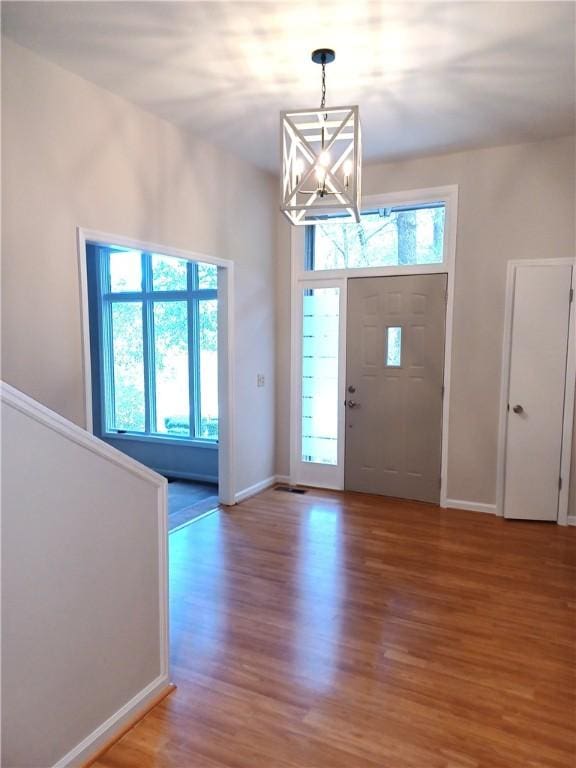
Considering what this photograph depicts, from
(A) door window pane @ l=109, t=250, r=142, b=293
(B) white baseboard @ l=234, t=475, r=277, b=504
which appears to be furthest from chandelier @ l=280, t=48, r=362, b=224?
(A) door window pane @ l=109, t=250, r=142, b=293

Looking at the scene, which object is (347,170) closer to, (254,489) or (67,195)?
(67,195)

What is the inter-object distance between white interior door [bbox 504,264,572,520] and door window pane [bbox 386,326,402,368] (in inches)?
37.6

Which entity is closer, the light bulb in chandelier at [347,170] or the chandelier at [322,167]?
the chandelier at [322,167]

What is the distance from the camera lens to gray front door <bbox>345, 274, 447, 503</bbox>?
459 centimetres

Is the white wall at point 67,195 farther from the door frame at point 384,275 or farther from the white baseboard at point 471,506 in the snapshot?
the white baseboard at point 471,506

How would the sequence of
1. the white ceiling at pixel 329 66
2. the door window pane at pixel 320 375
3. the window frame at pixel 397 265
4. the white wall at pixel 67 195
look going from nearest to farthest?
→ the white ceiling at pixel 329 66 < the white wall at pixel 67 195 < the window frame at pixel 397 265 < the door window pane at pixel 320 375

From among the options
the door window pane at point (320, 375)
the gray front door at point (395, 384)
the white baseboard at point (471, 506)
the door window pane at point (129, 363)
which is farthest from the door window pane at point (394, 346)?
the door window pane at point (129, 363)

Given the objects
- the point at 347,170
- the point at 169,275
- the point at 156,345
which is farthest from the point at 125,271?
the point at 347,170

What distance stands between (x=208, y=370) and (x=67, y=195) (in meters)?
3.01

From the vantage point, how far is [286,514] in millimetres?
4441

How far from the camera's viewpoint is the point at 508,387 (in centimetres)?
431

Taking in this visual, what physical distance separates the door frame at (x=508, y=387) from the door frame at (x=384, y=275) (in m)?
0.44

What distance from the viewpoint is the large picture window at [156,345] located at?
5723mm

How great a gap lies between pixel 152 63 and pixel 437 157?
8.54 ft
